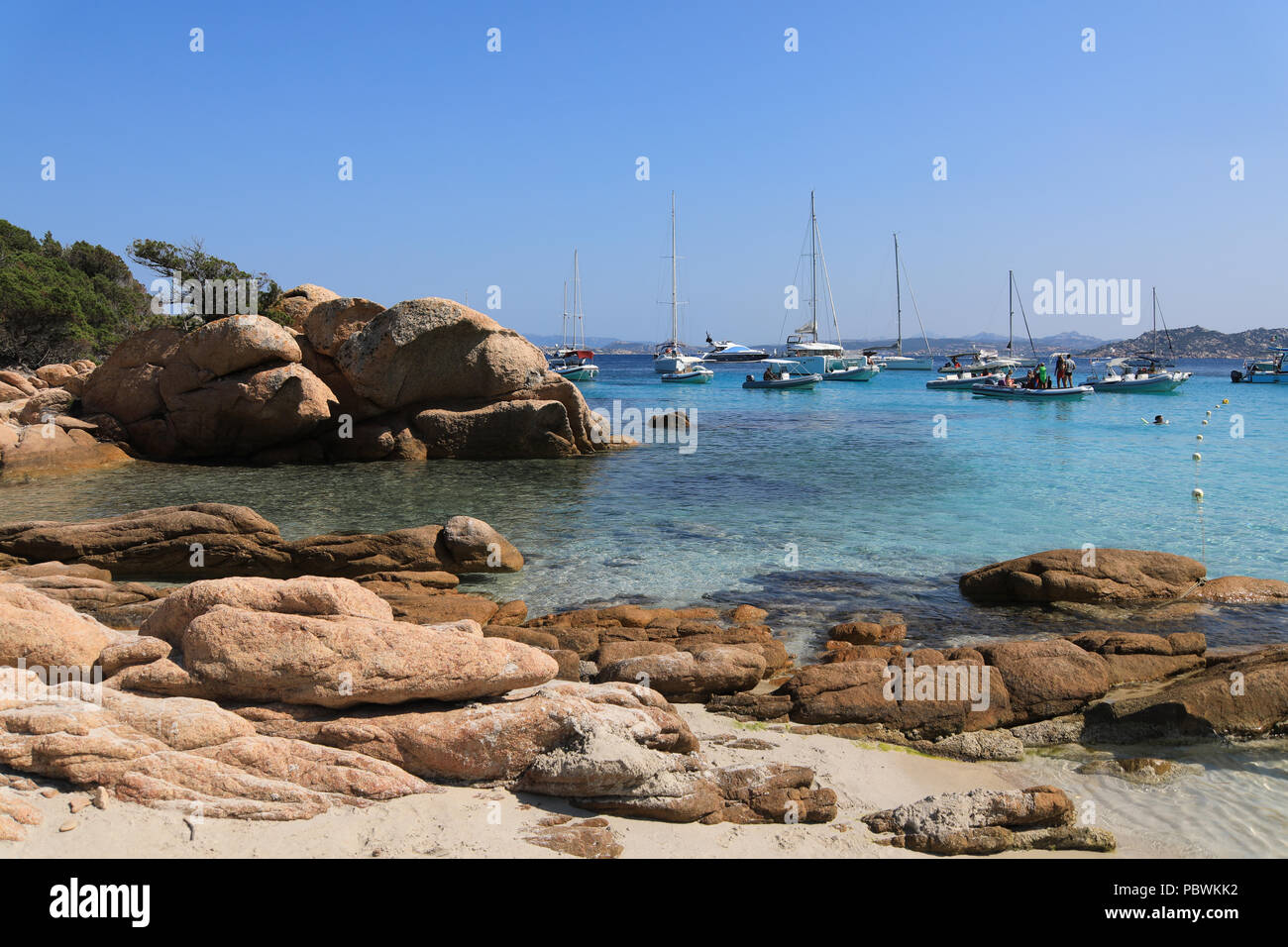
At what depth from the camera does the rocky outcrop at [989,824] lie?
5.63 metres

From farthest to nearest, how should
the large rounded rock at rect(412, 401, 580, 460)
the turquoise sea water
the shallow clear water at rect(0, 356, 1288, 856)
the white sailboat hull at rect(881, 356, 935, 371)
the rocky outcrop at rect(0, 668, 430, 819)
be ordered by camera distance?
the white sailboat hull at rect(881, 356, 935, 371), the large rounded rock at rect(412, 401, 580, 460), the turquoise sea water, the shallow clear water at rect(0, 356, 1288, 856), the rocky outcrop at rect(0, 668, 430, 819)

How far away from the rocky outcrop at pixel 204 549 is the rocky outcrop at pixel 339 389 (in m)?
11.7

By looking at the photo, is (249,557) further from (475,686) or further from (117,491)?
(117,491)

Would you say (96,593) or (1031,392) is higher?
(1031,392)

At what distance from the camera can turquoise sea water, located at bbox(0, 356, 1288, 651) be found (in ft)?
41.7

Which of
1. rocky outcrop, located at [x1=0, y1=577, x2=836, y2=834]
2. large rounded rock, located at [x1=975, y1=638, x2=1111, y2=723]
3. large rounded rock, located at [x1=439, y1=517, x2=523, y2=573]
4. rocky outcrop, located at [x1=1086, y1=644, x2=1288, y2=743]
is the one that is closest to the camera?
rocky outcrop, located at [x1=0, y1=577, x2=836, y2=834]

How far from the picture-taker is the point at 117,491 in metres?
20.0

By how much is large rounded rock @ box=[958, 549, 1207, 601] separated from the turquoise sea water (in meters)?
0.52

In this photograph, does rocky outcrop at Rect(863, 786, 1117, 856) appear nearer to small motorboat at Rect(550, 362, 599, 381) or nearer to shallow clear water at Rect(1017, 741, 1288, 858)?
shallow clear water at Rect(1017, 741, 1288, 858)

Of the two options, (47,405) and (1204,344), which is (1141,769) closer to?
(47,405)

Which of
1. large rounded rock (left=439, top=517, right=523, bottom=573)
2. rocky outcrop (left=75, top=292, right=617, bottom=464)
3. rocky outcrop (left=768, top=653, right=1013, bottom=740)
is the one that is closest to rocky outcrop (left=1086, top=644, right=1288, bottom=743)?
rocky outcrop (left=768, top=653, right=1013, bottom=740)

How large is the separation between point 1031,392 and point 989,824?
5257cm

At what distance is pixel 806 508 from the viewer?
756 inches

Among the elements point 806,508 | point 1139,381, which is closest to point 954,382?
point 1139,381
